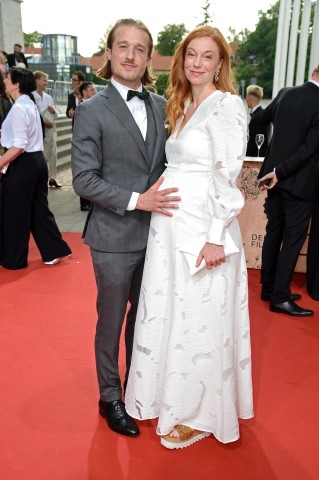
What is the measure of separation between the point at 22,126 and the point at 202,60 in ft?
8.75

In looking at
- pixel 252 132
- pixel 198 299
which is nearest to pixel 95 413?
pixel 198 299

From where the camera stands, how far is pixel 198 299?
209 centimetres

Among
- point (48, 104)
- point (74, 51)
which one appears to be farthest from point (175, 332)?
point (74, 51)

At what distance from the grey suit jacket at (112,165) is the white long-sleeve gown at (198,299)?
0.10 m

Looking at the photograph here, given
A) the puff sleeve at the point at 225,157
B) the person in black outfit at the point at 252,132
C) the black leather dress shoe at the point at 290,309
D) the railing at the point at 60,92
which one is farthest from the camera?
the railing at the point at 60,92

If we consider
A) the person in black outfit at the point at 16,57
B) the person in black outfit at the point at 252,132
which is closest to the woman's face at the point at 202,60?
the person in black outfit at the point at 252,132

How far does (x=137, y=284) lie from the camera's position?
241cm

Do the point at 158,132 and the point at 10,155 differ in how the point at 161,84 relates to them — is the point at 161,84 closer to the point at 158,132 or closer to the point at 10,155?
the point at 10,155

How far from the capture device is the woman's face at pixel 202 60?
1964mm

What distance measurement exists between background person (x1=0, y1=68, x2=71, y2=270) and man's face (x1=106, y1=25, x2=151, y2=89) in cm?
238

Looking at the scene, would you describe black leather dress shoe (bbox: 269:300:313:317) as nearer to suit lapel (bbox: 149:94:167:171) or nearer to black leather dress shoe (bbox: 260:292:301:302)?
black leather dress shoe (bbox: 260:292:301:302)

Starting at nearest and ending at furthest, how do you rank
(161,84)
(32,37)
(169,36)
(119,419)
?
(119,419)
(161,84)
(32,37)
(169,36)

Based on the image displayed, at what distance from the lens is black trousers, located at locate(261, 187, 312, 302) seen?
367 cm

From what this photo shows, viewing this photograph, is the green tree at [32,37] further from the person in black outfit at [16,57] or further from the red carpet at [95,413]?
the red carpet at [95,413]
